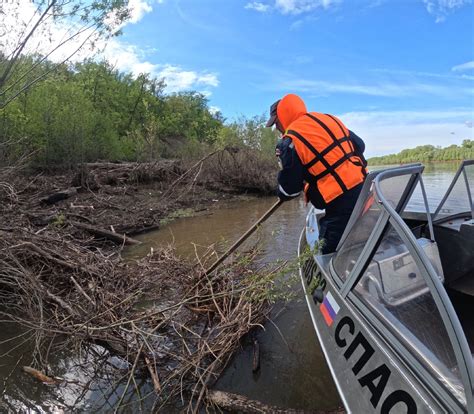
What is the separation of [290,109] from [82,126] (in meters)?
14.6

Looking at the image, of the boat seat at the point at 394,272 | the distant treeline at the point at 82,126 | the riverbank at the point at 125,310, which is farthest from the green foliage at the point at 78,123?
the boat seat at the point at 394,272

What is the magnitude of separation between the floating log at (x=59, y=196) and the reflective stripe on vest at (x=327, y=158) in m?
9.11

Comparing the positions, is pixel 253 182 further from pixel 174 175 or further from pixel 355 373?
pixel 355 373

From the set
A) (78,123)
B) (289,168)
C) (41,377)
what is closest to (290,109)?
(289,168)

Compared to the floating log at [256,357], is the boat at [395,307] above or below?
above

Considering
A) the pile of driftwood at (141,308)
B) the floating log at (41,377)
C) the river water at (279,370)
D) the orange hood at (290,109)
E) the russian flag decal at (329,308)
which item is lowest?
the floating log at (41,377)

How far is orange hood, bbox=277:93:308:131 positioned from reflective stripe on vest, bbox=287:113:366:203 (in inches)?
14.5

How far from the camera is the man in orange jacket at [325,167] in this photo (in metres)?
3.27

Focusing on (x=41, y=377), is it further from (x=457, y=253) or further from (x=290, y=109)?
(x=457, y=253)

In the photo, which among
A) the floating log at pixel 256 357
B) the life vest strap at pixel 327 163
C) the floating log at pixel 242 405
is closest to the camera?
the floating log at pixel 242 405

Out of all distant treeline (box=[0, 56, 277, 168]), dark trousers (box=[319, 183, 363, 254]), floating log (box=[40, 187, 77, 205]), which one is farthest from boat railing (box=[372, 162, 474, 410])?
floating log (box=[40, 187, 77, 205])

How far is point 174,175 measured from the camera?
55.2 feet

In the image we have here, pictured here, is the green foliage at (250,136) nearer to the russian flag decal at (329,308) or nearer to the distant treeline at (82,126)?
the distant treeline at (82,126)

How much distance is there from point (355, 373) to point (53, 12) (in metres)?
6.19
